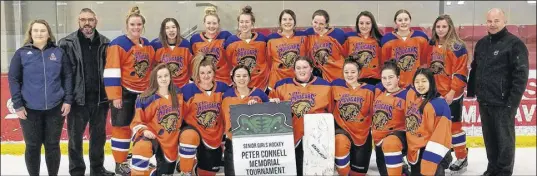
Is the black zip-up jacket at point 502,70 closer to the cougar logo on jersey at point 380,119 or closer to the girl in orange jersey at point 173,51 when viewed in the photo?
the cougar logo on jersey at point 380,119

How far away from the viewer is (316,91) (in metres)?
3.28

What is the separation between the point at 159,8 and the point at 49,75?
133 inches

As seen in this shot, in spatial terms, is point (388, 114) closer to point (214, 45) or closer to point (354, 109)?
point (354, 109)

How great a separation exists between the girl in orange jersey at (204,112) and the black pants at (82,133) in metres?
0.80

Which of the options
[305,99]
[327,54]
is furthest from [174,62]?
[327,54]

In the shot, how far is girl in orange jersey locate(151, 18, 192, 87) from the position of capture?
3586 millimetres

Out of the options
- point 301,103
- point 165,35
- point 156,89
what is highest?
point 165,35

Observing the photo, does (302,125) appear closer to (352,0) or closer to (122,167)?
(122,167)

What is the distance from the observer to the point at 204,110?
3.26 metres

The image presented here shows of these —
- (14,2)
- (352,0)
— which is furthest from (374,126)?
(14,2)

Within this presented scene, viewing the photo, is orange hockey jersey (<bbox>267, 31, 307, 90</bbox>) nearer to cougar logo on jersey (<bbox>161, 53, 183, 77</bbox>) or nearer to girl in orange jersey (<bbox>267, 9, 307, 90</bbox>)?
girl in orange jersey (<bbox>267, 9, 307, 90</bbox>)

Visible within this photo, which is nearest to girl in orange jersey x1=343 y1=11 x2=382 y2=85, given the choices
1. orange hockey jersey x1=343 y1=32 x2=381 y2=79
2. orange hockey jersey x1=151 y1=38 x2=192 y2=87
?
orange hockey jersey x1=343 y1=32 x2=381 y2=79

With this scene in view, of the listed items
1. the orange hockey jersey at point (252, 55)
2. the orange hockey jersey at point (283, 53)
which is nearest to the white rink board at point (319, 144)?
the orange hockey jersey at point (283, 53)

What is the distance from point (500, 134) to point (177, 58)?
234 cm
